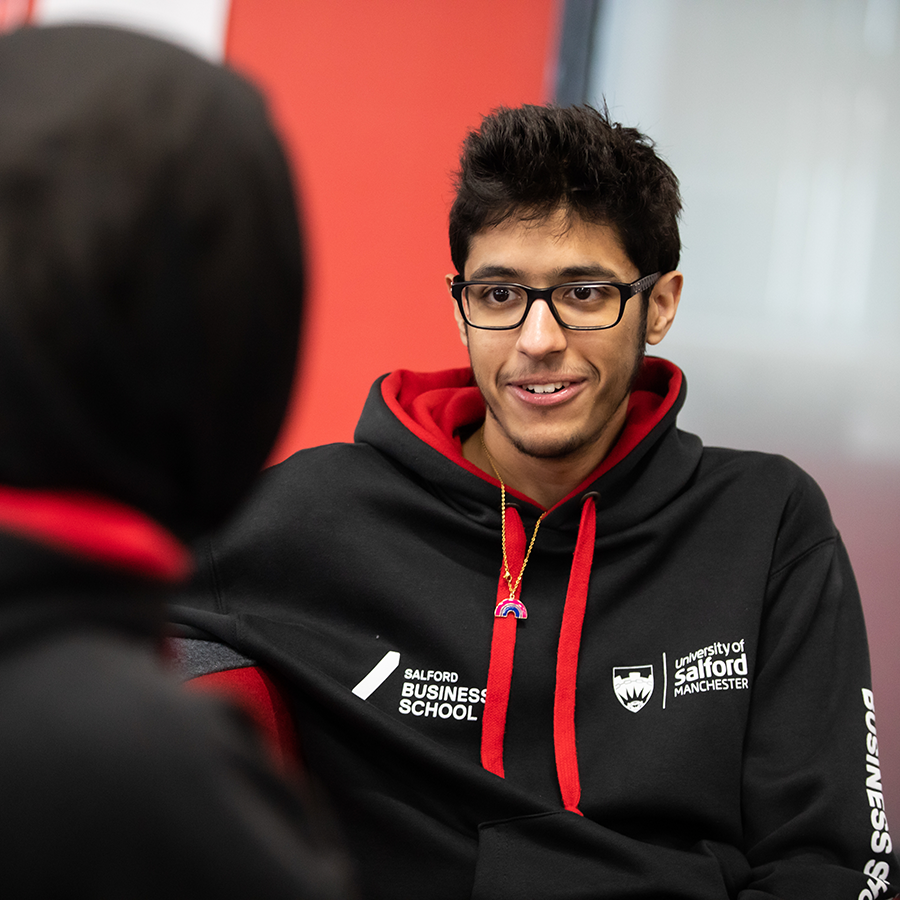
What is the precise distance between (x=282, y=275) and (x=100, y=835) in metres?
0.29

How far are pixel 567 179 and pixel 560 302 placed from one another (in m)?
0.22

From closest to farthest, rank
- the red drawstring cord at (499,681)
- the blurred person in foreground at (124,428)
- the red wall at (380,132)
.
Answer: the blurred person in foreground at (124,428) → the red drawstring cord at (499,681) → the red wall at (380,132)

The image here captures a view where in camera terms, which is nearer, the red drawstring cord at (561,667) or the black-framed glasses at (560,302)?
the red drawstring cord at (561,667)

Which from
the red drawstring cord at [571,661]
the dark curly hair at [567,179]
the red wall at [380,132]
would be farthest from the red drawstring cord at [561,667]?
the red wall at [380,132]

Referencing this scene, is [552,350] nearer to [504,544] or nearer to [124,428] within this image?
[504,544]

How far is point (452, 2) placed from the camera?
261cm

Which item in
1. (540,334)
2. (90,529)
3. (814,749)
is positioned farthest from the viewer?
(540,334)

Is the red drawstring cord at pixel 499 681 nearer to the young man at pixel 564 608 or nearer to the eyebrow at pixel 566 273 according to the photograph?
the young man at pixel 564 608

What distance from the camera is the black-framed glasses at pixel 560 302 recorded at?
1.58m

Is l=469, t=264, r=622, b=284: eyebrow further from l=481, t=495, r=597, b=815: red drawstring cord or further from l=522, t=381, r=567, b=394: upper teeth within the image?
l=481, t=495, r=597, b=815: red drawstring cord

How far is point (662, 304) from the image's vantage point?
1771 mm

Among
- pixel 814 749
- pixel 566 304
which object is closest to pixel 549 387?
pixel 566 304

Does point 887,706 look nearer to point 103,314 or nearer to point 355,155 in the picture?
point 355,155

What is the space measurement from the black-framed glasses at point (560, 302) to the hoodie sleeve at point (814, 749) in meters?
0.45
